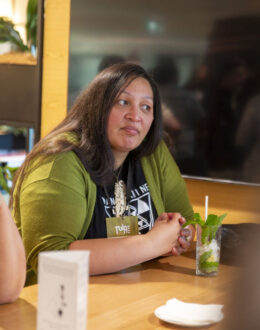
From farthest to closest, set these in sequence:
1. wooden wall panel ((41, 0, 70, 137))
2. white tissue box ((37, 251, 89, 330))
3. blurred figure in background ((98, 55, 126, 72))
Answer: wooden wall panel ((41, 0, 70, 137)) → blurred figure in background ((98, 55, 126, 72)) → white tissue box ((37, 251, 89, 330))

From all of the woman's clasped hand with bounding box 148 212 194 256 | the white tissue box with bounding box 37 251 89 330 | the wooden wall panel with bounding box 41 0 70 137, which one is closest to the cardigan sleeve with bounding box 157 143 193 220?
the woman's clasped hand with bounding box 148 212 194 256

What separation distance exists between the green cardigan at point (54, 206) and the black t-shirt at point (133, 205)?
0.09ft

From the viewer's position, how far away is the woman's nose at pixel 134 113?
1973mm

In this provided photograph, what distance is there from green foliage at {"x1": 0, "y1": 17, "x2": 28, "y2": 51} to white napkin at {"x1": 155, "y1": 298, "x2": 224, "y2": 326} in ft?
7.90

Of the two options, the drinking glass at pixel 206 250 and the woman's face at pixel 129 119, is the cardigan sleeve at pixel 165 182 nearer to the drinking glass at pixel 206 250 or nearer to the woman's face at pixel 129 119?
the woman's face at pixel 129 119

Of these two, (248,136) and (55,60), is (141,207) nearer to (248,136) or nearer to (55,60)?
(248,136)

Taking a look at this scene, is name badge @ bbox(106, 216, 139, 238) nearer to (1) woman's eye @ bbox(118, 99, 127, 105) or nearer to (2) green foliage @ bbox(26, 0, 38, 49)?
(1) woman's eye @ bbox(118, 99, 127, 105)

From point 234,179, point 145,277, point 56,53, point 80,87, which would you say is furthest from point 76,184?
point 56,53

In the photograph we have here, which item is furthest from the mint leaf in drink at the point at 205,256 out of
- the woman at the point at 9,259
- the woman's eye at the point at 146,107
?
the woman's eye at the point at 146,107

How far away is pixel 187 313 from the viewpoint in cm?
124

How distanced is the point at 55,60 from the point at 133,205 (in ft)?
5.16

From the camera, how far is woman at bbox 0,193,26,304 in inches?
49.3

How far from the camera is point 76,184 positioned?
5.85ft

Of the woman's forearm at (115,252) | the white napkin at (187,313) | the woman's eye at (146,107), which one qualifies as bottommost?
the white napkin at (187,313)
